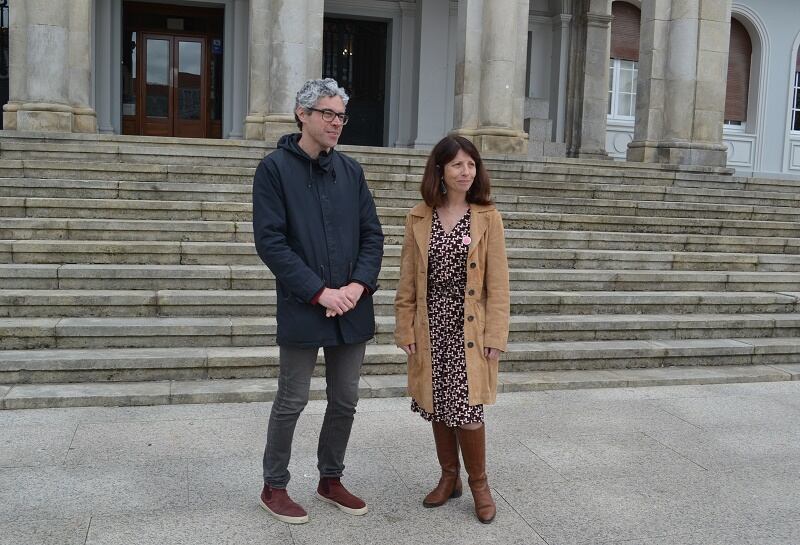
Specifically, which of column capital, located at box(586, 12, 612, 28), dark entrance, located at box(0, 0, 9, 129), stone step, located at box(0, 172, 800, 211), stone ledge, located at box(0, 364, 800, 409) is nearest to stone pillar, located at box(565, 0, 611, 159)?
column capital, located at box(586, 12, 612, 28)

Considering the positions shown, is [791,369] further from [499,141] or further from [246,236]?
[499,141]

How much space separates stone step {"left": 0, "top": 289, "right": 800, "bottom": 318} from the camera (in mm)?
6652

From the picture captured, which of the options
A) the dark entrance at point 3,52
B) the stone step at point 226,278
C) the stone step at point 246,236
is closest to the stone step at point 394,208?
the stone step at point 246,236

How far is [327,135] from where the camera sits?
3.69 metres

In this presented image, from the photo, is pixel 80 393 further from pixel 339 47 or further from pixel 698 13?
pixel 339 47

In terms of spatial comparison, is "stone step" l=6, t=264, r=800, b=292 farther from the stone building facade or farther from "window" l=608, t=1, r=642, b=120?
"window" l=608, t=1, r=642, b=120

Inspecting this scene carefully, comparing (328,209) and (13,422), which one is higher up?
(328,209)

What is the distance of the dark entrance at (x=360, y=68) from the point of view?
60.8 ft

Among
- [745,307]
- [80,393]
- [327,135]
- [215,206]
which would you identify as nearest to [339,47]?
[215,206]

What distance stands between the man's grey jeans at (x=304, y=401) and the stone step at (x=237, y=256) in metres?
4.05

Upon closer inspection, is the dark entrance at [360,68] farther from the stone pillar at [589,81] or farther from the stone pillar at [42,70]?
the stone pillar at [42,70]

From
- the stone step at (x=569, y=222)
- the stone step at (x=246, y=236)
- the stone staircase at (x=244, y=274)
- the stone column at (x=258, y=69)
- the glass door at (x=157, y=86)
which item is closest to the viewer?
the stone staircase at (x=244, y=274)

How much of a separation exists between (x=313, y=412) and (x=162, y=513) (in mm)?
1797

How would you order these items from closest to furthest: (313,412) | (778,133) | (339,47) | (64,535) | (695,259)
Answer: (64,535)
(313,412)
(695,259)
(339,47)
(778,133)
